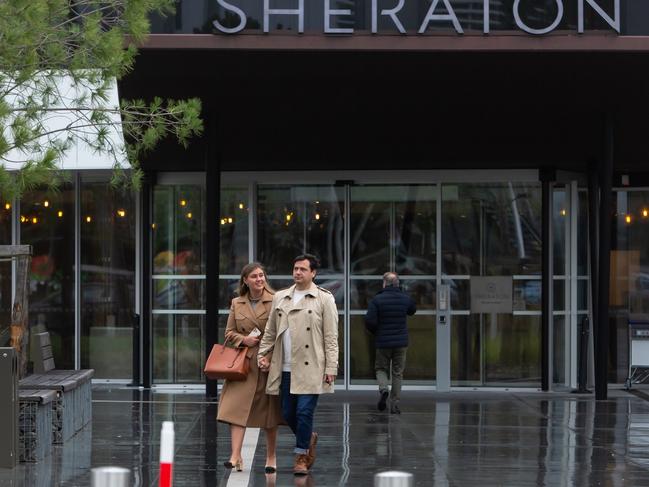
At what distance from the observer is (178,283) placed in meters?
18.2

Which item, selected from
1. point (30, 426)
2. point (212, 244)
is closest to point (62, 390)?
point (30, 426)

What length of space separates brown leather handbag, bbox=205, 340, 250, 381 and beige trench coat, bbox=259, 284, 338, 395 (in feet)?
0.58

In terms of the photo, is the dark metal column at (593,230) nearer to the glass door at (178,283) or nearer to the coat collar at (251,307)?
the glass door at (178,283)

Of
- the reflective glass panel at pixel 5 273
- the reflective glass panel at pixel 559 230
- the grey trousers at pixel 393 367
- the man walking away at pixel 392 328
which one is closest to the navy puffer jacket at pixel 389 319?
the man walking away at pixel 392 328

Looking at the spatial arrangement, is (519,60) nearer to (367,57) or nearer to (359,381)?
(367,57)

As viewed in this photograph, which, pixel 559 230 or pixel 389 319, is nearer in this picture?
pixel 389 319

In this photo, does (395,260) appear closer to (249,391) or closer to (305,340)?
(249,391)

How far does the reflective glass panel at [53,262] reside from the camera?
61.1ft

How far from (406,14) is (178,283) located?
6.16 m

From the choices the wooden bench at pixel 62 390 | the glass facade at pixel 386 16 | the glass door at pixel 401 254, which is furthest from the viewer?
the glass door at pixel 401 254

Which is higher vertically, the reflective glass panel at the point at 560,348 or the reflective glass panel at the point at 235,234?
the reflective glass panel at the point at 235,234

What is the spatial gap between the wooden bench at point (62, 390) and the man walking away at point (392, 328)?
3.61 meters

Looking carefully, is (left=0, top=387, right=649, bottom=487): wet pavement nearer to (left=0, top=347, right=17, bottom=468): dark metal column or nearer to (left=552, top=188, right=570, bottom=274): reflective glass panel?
(left=0, top=347, right=17, bottom=468): dark metal column

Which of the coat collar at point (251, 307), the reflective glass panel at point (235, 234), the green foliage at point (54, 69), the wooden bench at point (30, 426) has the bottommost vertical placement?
the wooden bench at point (30, 426)
